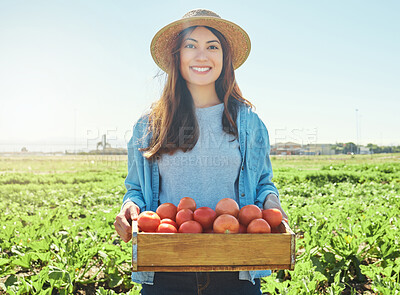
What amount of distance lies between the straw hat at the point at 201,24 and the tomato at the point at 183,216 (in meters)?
1.16

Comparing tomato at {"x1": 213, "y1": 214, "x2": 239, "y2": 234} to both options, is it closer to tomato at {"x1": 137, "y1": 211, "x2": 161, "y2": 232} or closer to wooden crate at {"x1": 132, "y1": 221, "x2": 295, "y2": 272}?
wooden crate at {"x1": 132, "y1": 221, "x2": 295, "y2": 272}

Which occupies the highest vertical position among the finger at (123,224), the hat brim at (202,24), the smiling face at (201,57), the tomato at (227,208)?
the hat brim at (202,24)

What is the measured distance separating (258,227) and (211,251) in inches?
10.2

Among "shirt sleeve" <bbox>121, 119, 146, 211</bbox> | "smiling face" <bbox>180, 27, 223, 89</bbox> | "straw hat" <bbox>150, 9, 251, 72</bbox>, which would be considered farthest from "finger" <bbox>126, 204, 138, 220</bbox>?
"straw hat" <bbox>150, 9, 251, 72</bbox>

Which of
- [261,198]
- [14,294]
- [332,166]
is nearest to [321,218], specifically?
[261,198]

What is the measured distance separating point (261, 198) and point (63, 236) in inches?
130

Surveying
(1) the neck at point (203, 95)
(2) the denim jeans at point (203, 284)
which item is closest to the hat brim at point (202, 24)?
(1) the neck at point (203, 95)

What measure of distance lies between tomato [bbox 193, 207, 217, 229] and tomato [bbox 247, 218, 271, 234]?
210 mm

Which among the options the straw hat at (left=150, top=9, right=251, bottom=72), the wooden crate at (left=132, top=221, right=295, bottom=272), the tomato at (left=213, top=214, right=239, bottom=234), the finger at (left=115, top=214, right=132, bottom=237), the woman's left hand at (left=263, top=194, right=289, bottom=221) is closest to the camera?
the wooden crate at (left=132, top=221, right=295, bottom=272)

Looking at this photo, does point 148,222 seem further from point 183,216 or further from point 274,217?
point 274,217

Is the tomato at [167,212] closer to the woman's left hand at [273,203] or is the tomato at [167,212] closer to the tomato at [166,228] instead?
the tomato at [166,228]

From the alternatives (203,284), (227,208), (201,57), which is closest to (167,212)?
(227,208)

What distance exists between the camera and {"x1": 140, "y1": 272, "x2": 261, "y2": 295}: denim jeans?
1847 millimetres

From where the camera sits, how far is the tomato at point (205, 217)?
176cm
